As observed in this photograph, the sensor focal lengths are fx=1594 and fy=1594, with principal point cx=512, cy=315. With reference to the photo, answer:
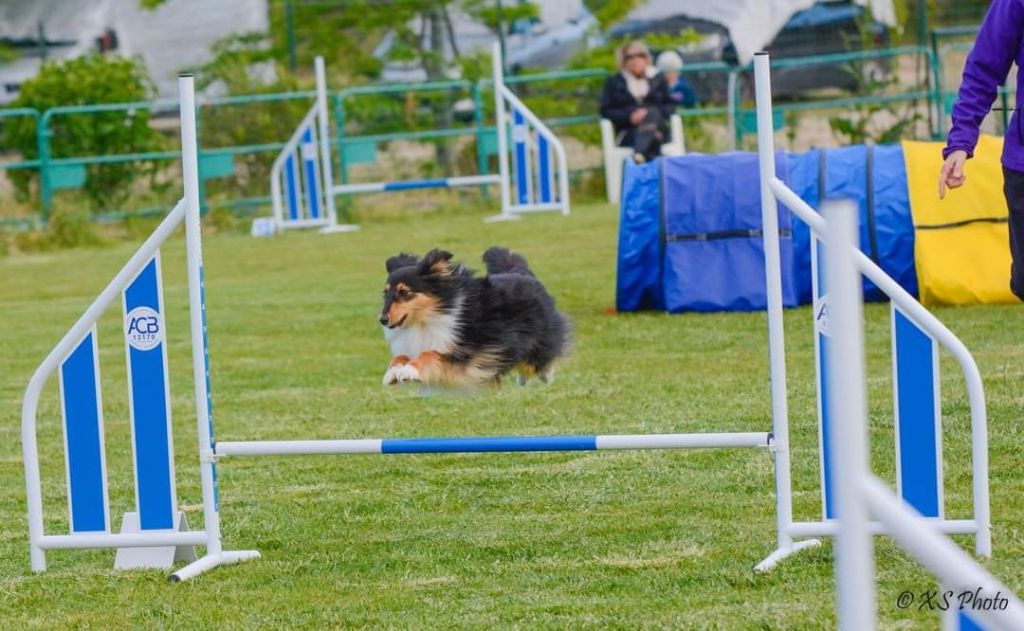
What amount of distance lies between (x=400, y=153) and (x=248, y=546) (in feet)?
42.2

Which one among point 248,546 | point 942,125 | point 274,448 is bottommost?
point 248,546

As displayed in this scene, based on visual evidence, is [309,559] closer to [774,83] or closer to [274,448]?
[274,448]

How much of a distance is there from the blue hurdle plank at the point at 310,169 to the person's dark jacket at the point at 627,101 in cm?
273

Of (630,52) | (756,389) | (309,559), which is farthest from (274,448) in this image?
(630,52)

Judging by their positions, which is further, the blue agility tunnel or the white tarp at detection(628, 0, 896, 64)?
the white tarp at detection(628, 0, 896, 64)

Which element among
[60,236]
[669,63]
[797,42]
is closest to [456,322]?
[60,236]

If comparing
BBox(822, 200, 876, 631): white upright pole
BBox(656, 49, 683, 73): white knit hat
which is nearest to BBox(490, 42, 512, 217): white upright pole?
BBox(656, 49, 683, 73): white knit hat

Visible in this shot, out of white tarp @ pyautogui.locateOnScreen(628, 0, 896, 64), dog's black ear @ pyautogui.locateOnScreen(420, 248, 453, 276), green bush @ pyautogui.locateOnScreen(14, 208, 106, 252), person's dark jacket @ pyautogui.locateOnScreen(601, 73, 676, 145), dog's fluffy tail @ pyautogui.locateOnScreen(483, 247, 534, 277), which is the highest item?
white tarp @ pyautogui.locateOnScreen(628, 0, 896, 64)

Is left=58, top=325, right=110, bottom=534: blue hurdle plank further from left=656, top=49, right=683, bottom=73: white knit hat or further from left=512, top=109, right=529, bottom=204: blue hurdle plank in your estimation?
left=656, top=49, right=683, bottom=73: white knit hat

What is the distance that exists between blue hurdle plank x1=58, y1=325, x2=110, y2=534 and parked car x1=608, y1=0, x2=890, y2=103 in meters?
14.1

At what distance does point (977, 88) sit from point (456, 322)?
1601 mm

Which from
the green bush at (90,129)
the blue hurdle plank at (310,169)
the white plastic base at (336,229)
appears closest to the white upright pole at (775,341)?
the blue hurdle plank at (310,169)

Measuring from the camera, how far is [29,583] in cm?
414

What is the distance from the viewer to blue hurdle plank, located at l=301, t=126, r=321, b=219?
48.6 feet
